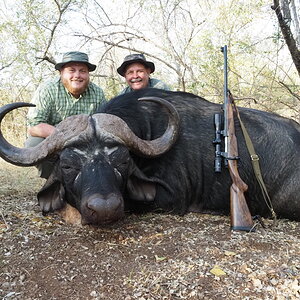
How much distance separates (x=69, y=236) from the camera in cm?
298

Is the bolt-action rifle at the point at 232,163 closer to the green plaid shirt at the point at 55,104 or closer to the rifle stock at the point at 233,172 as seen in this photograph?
the rifle stock at the point at 233,172

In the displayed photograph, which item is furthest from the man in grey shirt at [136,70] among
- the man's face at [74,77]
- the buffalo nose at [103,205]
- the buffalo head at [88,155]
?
the buffalo nose at [103,205]

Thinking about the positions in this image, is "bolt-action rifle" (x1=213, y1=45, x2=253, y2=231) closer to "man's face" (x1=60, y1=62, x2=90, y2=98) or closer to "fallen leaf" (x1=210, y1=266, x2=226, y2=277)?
"fallen leaf" (x1=210, y1=266, x2=226, y2=277)

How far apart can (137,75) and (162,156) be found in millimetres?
2413

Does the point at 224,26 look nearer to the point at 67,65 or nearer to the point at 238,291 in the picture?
the point at 67,65

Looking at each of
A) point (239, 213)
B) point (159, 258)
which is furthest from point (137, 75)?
point (159, 258)

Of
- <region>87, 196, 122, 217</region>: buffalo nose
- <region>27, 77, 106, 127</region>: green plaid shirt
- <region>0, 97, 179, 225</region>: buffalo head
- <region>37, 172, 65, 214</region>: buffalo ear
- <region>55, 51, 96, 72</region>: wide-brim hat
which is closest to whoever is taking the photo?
<region>87, 196, 122, 217</region>: buffalo nose

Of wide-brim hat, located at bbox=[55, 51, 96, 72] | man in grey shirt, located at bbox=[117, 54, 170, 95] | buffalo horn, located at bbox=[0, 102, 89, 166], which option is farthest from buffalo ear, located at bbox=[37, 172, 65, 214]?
man in grey shirt, located at bbox=[117, 54, 170, 95]

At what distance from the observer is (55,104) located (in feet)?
17.1

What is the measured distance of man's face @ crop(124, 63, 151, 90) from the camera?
19.3 ft

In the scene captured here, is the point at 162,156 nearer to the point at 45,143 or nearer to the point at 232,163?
the point at 232,163

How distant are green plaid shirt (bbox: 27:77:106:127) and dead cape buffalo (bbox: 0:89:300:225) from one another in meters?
1.39

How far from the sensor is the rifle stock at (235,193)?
3268mm

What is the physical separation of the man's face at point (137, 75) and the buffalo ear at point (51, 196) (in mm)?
2702
